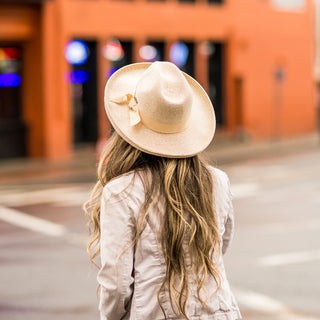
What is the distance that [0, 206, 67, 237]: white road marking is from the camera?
35.9 ft

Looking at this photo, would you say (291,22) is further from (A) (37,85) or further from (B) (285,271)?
Result: (B) (285,271)

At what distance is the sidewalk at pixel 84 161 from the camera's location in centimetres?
1822

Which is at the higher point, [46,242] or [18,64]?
[18,64]

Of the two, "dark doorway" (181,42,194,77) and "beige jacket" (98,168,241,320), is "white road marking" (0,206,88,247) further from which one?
"dark doorway" (181,42,194,77)

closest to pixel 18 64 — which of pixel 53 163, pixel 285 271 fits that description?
pixel 53 163

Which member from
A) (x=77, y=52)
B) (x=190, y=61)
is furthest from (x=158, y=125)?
(x=190, y=61)

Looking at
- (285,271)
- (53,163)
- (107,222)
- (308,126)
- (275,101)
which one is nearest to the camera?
(107,222)

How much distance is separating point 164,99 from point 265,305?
419 centimetres

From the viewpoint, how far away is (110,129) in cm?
380

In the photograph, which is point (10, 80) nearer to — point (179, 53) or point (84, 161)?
point (84, 161)

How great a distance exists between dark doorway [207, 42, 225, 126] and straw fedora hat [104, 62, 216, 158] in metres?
25.9

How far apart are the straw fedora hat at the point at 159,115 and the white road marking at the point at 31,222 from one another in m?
7.62

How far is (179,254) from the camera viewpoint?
3062 millimetres

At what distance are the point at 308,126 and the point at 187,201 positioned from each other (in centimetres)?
3081
